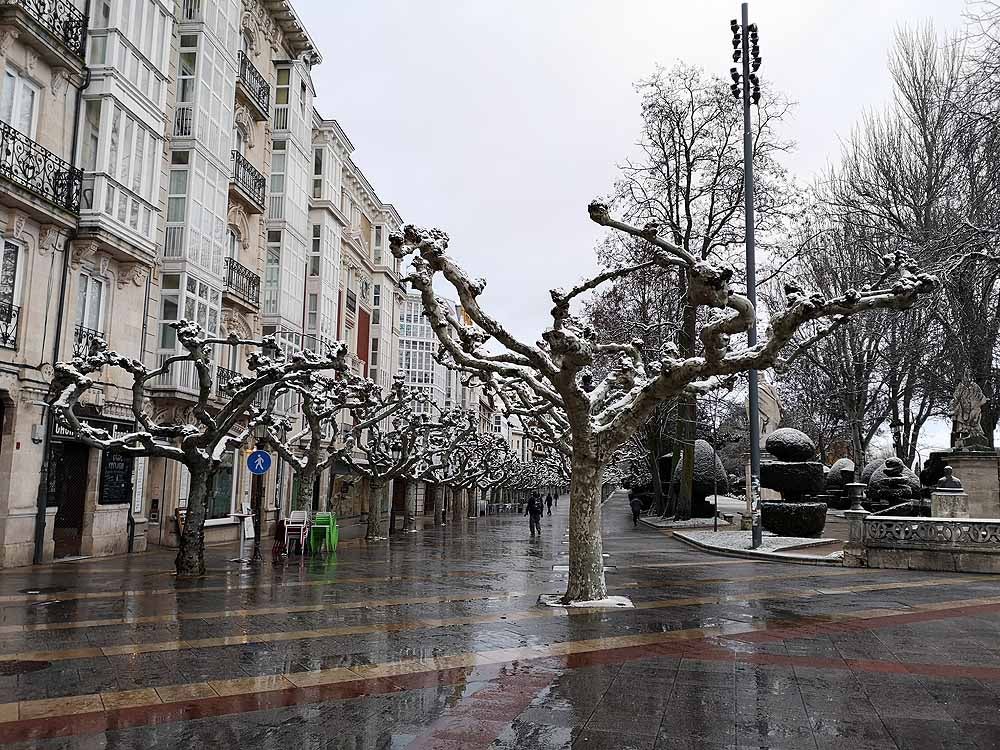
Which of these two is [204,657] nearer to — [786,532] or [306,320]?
[786,532]

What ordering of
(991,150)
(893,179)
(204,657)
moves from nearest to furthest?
(204,657) → (991,150) → (893,179)

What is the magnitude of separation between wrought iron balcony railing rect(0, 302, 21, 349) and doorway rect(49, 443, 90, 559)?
10.4 feet

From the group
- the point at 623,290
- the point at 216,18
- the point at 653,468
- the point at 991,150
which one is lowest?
the point at 653,468

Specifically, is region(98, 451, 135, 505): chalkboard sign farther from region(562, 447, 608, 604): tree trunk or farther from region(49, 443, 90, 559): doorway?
region(562, 447, 608, 604): tree trunk

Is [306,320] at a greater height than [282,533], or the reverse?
[306,320]

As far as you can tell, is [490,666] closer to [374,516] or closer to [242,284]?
[374,516]

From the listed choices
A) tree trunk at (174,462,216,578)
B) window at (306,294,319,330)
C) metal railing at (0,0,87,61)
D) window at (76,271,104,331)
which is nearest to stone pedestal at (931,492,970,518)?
tree trunk at (174,462,216,578)

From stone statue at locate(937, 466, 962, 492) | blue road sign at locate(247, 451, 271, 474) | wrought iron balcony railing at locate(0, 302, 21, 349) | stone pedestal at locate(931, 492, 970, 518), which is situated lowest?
stone pedestal at locate(931, 492, 970, 518)

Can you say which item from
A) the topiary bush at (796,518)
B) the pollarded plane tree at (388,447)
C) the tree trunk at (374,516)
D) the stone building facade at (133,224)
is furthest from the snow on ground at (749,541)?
the stone building facade at (133,224)

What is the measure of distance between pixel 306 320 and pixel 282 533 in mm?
17897

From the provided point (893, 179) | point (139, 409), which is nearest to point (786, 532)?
point (893, 179)

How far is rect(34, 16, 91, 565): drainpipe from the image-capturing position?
705 inches

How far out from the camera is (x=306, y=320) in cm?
3644

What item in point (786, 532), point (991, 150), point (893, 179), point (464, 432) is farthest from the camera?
point (464, 432)
